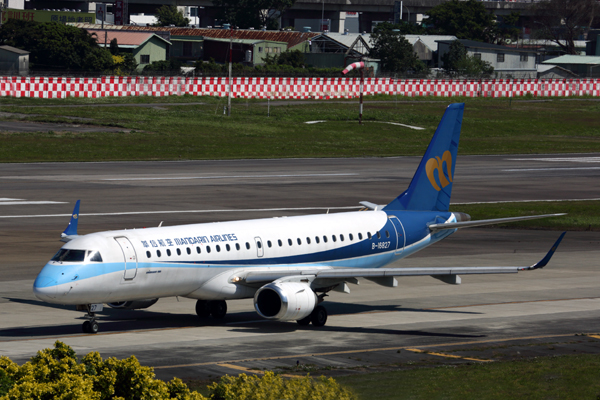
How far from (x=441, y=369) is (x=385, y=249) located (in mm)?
11232

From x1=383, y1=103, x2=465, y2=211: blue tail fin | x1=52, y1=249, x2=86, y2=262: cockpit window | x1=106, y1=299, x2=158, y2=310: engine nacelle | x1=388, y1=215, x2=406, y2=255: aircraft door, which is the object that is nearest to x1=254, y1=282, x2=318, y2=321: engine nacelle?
x1=106, y1=299, x2=158, y2=310: engine nacelle

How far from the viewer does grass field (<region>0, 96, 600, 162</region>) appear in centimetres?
8794

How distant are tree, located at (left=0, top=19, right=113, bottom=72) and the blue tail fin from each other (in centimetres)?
11779

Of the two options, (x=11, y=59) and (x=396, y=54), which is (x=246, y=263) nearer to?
(x=11, y=59)

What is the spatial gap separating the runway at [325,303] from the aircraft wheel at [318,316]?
0.44 meters

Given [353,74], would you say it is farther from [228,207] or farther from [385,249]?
[385,249]

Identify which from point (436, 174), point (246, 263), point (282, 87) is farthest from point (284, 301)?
point (282, 87)

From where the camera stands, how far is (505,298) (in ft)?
121

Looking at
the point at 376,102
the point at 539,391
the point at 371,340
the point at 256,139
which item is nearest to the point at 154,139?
the point at 256,139

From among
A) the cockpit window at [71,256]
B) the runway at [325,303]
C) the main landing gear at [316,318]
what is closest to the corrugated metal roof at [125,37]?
the runway at [325,303]

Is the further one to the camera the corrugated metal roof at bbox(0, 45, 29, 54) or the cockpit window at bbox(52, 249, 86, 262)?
the corrugated metal roof at bbox(0, 45, 29, 54)

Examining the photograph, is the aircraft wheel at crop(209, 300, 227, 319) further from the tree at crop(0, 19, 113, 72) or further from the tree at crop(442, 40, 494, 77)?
the tree at crop(442, 40, 494, 77)

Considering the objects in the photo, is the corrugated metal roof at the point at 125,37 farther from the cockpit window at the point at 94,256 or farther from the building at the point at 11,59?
the cockpit window at the point at 94,256

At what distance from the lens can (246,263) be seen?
3047 cm
